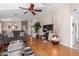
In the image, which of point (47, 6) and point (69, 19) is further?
point (47, 6)

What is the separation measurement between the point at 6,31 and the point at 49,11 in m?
0.72

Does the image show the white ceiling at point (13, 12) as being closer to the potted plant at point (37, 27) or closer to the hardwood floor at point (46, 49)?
the potted plant at point (37, 27)

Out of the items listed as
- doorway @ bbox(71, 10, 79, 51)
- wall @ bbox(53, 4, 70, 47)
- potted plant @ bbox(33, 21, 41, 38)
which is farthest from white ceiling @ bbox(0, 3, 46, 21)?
doorway @ bbox(71, 10, 79, 51)

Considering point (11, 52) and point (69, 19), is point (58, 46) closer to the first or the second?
point (69, 19)

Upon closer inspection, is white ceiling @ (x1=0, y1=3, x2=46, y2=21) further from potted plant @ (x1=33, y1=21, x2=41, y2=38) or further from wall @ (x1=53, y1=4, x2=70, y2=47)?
wall @ (x1=53, y1=4, x2=70, y2=47)

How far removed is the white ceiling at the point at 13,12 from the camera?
1587 millimetres

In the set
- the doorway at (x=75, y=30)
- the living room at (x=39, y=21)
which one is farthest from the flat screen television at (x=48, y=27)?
the doorway at (x=75, y=30)

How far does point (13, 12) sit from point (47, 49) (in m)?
0.75

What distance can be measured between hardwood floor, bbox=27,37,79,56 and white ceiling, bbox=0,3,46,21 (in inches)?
14.2

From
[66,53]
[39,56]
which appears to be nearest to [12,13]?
[39,56]

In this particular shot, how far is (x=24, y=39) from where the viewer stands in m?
1.64

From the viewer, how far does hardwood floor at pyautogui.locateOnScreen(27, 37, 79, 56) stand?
1.56 meters

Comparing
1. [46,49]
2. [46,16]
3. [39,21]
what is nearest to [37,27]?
[39,21]

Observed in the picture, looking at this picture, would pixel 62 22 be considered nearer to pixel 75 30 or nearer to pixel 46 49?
pixel 75 30
